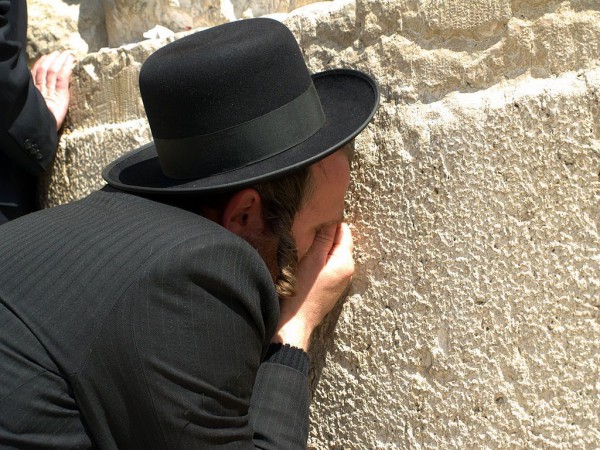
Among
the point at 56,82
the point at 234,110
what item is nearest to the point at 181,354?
the point at 234,110

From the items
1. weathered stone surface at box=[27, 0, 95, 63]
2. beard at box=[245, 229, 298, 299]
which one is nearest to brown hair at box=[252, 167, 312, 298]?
beard at box=[245, 229, 298, 299]

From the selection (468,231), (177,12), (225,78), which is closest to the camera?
(225,78)

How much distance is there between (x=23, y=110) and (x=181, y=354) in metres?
0.95

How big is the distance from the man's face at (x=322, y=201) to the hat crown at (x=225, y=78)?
0.16m

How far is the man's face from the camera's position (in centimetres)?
158

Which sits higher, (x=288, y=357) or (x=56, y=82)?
(x=56, y=82)

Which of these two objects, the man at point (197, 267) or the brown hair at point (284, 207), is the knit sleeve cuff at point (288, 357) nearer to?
the man at point (197, 267)

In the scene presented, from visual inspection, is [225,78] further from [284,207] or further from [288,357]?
[288,357]

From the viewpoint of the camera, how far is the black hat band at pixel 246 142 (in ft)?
4.88

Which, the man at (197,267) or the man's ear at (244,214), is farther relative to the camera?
the man's ear at (244,214)

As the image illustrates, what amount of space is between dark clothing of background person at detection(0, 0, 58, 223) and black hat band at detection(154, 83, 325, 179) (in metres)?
0.59

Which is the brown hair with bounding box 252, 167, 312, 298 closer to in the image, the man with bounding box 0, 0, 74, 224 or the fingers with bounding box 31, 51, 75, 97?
the man with bounding box 0, 0, 74, 224

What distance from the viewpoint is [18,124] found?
1.96 meters

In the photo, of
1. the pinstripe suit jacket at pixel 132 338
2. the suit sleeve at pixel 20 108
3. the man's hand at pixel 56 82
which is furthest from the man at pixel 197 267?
the man's hand at pixel 56 82
